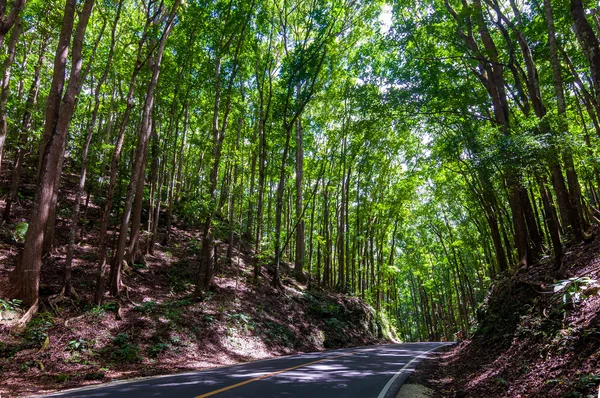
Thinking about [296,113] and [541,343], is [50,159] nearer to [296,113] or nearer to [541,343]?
[296,113]

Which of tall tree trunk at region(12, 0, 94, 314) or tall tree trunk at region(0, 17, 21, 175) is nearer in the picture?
tall tree trunk at region(12, 0, 94, 314)

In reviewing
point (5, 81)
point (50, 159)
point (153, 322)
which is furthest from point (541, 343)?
point (5, 81)

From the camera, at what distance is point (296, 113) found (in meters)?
18.1

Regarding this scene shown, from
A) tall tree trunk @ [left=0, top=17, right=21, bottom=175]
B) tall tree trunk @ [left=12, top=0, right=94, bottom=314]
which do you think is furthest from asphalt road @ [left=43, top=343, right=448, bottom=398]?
tall tree trunk @ [left=0, top=17, right=21, bottom=175]

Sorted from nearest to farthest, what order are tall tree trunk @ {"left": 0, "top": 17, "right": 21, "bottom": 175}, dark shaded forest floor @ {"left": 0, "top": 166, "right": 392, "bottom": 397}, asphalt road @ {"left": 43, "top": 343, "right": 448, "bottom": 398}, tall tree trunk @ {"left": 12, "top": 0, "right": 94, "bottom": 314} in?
1. asphalt road @ {"left": 43, "top": 343, "right": 448, "bottom": 398}
2. dark shaded forest floor @ {"left": 0, "top": 166, "right": 392, "bottom": 397}
3. tall tree trunk @ {"left": 12, "top": 0, "right": 94, "bottom": 314}
4. tall tree trunk @ {"left": 0, "top": 17, "right": 21, "bottom": 175}

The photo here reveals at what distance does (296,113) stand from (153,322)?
1227 centimetres

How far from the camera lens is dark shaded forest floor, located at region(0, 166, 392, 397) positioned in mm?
8023

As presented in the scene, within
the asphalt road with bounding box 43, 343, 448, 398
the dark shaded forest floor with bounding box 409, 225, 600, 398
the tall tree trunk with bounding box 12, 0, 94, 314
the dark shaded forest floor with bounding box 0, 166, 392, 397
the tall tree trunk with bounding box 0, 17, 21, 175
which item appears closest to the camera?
the dark shaded forest floor with bounding box 409, 225, 600, 398

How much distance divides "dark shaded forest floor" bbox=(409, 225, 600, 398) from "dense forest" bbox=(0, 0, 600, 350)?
987 millimetres

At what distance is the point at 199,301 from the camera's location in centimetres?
1401

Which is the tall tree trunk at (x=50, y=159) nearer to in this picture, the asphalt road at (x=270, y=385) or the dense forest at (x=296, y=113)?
the dense forest at (x=296, y=113)

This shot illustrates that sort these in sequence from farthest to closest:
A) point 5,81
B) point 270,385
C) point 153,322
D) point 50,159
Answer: point 153,322 < point 5,81 < point 50,159 < point 270,385

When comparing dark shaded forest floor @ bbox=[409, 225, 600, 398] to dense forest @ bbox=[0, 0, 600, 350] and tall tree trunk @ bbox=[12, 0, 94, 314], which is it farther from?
tall tree trunk @ bbox=[12, 0, 94, 314]

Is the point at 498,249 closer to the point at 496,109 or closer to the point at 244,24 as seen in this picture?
the point at 496,109
